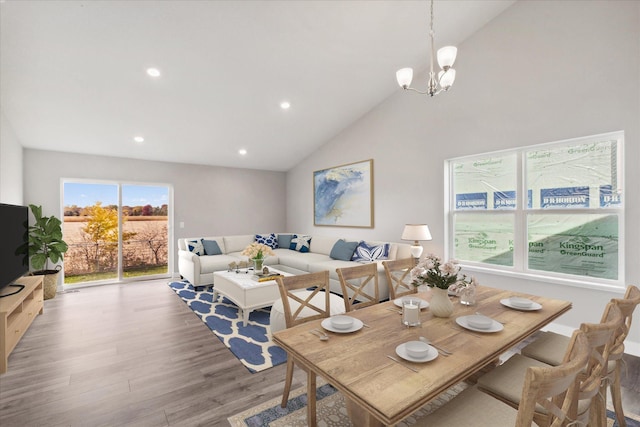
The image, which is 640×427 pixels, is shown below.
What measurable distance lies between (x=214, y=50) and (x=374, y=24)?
6.00 feet

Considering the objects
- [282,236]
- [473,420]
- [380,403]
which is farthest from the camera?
[282,236]

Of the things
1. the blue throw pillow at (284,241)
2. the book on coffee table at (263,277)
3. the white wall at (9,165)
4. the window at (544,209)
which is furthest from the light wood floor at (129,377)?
the blue throw pillow at (284,241)

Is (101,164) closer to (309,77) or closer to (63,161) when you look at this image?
(63,161)

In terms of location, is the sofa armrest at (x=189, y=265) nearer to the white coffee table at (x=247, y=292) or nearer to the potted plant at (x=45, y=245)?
the white coffee table at (x=247, y=292)

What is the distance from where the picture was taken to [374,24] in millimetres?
3367

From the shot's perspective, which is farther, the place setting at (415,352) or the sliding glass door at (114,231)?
the sliding glass door at (114,231)

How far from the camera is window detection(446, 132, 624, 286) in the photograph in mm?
2946

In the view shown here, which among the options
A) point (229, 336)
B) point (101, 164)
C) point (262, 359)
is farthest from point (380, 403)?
point (101, 164)

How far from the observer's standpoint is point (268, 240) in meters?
6.39

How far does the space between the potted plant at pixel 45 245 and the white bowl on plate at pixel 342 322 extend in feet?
15.8

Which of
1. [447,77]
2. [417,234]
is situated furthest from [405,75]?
[417,234]

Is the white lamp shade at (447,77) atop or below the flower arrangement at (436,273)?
atop

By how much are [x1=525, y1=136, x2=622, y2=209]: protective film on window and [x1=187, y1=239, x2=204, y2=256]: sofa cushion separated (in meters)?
5.09

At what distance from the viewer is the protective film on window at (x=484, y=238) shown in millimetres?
3686
